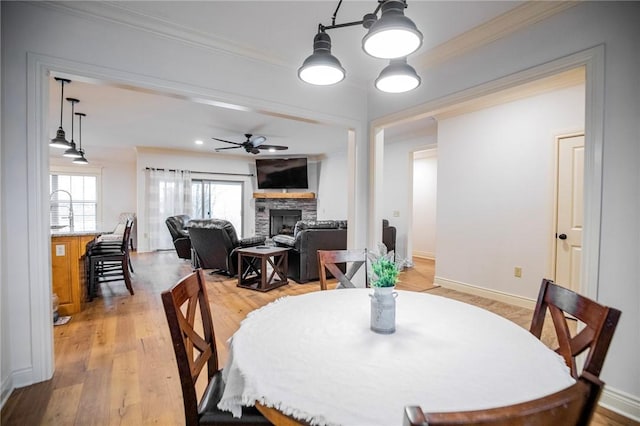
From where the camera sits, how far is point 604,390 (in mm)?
1718

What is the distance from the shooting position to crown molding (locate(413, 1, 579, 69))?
2057 millimetres

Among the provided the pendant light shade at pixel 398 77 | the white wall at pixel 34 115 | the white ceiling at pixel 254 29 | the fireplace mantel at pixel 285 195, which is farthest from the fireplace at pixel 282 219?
the pendant light shade at pixel 398 77

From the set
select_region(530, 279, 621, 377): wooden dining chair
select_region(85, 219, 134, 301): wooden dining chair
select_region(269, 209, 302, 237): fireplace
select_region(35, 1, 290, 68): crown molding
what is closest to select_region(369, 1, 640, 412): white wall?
select_region(530, 279, 621, 377): wooden dining chair

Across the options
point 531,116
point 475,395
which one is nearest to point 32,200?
point 475,395

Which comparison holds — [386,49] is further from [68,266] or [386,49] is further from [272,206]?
[272,206]

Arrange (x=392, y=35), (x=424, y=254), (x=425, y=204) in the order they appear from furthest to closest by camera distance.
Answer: (x=425, y=204) → (x=424, y=254) → (x=392, y=35)

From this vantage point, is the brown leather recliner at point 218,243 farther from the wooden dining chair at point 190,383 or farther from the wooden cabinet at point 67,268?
the wooden dining chair at point 190,383

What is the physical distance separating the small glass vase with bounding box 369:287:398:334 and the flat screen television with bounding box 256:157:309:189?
7000 millimetres

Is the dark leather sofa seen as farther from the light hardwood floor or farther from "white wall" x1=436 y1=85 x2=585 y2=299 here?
"white wall" x1=436 y1=85 x2=585 y2=299

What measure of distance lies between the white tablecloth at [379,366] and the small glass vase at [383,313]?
0.03 m

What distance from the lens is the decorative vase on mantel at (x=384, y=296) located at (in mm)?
1136

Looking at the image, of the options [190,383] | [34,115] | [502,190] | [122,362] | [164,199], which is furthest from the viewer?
[164,199]

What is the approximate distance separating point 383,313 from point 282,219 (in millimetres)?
7624

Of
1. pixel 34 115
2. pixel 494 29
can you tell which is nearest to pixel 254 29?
pixel 34 115
